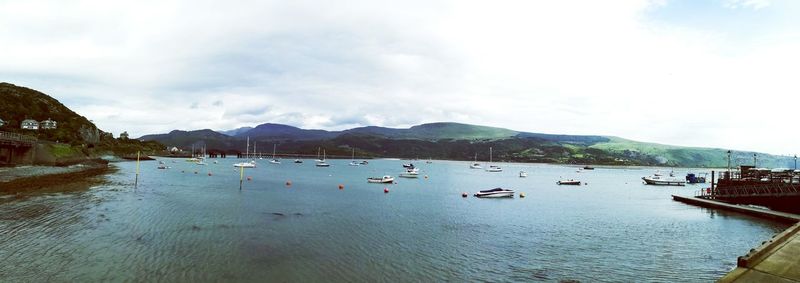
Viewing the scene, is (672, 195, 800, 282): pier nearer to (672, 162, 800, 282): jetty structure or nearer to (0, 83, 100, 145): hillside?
(672, 162, 800, 282): jetty structure

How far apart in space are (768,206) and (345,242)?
62.4 metres

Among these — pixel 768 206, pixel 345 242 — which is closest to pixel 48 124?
pixel 345 242

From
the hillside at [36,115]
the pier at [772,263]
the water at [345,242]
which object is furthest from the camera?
the hillside at [36,115]

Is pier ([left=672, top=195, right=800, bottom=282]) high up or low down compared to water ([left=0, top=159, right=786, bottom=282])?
up

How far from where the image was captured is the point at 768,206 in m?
59.5

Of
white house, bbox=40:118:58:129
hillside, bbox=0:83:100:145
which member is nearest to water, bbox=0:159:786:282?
hillside, bbox=0:83:100:145

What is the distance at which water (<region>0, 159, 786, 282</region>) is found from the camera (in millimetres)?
25500

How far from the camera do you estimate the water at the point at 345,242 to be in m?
25.5

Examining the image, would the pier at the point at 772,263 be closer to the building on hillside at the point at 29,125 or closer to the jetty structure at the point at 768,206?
the jetty structure at the point at 768,206

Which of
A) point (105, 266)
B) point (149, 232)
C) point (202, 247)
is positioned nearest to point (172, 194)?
point (149, 232)

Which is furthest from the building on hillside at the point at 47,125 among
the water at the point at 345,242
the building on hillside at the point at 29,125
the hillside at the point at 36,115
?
the water at the point at 345,242

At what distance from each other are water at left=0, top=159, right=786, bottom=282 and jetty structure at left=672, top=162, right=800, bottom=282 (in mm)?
4752

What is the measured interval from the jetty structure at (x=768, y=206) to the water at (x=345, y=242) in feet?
15.6

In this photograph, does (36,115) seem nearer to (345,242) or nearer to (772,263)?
(345,242)
